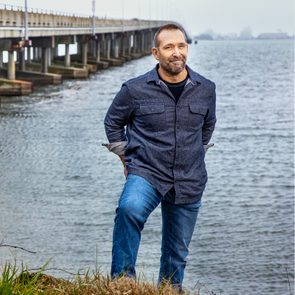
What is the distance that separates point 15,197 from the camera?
706 inches

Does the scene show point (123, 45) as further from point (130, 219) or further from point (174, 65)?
point (130, 219)

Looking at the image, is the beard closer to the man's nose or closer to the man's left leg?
the man's nose

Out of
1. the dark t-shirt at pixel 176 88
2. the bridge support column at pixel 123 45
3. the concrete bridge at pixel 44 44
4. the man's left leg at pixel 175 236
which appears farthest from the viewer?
the bridge support column at pixel 123 45

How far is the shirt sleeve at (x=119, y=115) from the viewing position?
5.63 metres

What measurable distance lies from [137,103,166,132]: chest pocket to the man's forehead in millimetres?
366

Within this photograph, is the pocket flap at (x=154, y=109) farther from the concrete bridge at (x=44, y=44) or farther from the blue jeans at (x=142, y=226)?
the concrete bridge at (x=44, y=44)

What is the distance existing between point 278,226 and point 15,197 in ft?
16.2

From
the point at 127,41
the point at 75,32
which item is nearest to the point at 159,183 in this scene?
the point at 75,32

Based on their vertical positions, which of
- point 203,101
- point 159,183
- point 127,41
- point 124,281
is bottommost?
point 127,41

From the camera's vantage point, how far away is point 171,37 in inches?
219

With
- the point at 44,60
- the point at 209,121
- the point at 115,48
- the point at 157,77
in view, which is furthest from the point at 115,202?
the point at 115,48

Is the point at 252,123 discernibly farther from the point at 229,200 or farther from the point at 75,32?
the point at 75,32

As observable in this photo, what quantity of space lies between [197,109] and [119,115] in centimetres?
46

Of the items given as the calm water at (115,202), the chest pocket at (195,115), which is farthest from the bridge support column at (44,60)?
the chest pocket at (195,115)
